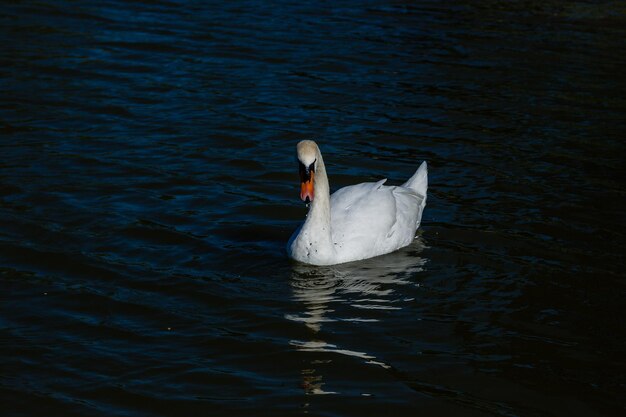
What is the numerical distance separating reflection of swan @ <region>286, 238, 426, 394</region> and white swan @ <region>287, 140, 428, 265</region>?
0.45 feet

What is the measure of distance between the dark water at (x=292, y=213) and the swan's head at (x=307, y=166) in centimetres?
85

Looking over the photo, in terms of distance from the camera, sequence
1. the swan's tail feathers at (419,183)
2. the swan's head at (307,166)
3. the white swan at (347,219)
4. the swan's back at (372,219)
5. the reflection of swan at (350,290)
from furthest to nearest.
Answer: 1. the swan's tail feathers at (419,183)
2. the swan's back at (372,219)
3. the white swan at (347,219)
4. the swan's head at (307,166)
5. the reflection of swan at (350,290)

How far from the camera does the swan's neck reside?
10.5 m

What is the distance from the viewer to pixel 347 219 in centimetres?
1112

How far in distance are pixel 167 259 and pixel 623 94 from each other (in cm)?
933

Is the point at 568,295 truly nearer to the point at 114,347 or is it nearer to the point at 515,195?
the point at 515,195

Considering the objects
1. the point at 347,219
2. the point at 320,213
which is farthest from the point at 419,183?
the point at 320,213

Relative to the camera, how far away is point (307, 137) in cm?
1447

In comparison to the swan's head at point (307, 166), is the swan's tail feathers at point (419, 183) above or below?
below

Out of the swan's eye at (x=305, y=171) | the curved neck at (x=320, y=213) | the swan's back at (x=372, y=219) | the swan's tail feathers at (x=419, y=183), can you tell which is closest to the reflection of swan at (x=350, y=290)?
the swan's back at (x=372, y=219)

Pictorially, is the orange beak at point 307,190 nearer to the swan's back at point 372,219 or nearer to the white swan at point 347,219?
the white swan at point 347,219

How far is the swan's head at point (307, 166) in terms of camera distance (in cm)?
1025

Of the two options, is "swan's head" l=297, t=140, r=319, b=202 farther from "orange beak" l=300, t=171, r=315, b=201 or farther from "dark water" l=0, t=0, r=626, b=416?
"dark water" l=0, t=0, r=626, b=416

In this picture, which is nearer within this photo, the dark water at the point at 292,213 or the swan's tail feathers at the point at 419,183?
the dark water at the point at 292,213
